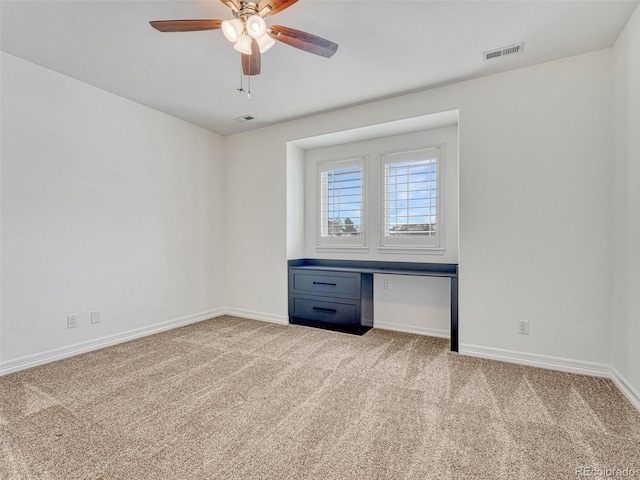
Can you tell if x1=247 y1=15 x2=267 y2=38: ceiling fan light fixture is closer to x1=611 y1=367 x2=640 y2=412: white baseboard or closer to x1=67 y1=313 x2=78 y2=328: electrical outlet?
x1=67 y1=313 x2=78 y2=328: electrical outlet

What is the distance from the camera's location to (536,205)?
2.81 metres

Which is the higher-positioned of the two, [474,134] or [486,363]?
[474,134]

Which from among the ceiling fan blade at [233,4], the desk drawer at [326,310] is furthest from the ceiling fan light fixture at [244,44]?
the desk drawer at [326,310]

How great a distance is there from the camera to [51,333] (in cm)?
296

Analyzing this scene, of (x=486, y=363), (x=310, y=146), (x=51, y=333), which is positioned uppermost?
(x=310, y=146)

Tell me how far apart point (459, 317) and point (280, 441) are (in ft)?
7.15

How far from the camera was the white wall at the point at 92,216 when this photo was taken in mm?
2752

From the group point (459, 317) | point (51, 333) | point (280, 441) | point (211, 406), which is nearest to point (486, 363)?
point (459, 317)

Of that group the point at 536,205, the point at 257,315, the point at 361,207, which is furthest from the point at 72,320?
the point at 536,205

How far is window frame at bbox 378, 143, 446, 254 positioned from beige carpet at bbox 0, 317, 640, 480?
1327 mm

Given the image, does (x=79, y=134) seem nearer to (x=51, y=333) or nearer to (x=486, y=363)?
(x=51, y=333)

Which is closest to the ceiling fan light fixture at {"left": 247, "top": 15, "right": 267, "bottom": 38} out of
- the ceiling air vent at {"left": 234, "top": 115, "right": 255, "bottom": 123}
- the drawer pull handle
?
the ceiling air vent at {"left": 234, "top": 115, "right": 255, "bottom": 123}

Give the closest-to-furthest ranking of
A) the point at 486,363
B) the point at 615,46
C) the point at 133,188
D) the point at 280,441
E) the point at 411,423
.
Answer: the point at 280,441
the point at 411,423
the point at 615,46
the point at 486,363
the point at 133,188

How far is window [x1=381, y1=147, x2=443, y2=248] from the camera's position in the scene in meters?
3.78
